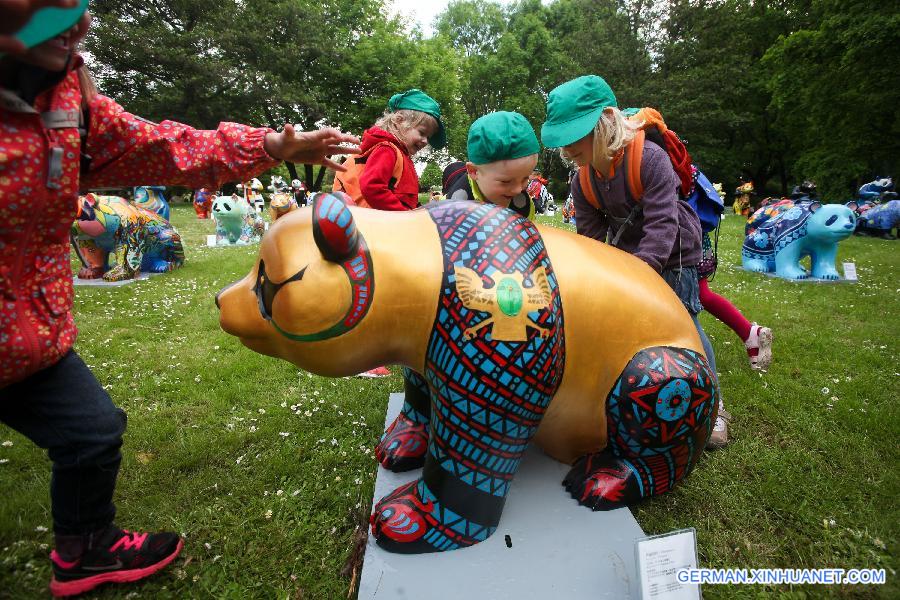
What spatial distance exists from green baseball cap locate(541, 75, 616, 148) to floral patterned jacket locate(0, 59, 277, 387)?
47.0 inches

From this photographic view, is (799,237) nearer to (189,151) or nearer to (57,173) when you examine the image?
(189,151)

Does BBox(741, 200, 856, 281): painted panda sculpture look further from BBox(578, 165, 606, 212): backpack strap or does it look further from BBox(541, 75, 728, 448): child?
BBox(578, 165, 606, 212): backpack strap

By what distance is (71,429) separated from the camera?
165cm

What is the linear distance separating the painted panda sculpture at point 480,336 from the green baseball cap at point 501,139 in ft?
1.12

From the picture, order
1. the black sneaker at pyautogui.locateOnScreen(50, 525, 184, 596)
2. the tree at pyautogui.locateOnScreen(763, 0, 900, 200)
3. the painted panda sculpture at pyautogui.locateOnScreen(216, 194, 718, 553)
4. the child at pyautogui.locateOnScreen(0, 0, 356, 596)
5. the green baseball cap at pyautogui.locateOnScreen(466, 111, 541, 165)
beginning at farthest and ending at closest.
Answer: the tree at pyautogui.locateOnScreen(763, 0, 900, 200) < the green baseball cap at pyautogui.locateOnScreen(466, 111, 541, 165) < the black sneaker at pyautogui.locateOnScreen(50, 525, 184, 596) < the painted panda sculpture at pyautogui.locateOnScreen(216, 194, 718, 553) < the child at pyautogui.locateOnScreen(0, 0, 356, 596)

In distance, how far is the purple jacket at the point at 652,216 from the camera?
2.25m

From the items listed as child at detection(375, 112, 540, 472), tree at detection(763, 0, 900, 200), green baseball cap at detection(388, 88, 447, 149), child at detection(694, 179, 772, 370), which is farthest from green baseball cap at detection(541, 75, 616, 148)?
tree at detection(763, 0, 900, 200)

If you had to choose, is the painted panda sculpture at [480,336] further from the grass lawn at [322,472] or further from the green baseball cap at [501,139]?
the grass lawn at [322,472]

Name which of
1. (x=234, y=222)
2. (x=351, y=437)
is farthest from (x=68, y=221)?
(x=234, y=222)

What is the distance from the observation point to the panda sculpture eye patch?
5.27 feet

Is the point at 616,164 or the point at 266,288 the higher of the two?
the point at 616,164

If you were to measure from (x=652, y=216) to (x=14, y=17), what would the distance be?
2.21 metres

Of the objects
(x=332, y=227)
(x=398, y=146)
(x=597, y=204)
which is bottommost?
(x=332, y=227)

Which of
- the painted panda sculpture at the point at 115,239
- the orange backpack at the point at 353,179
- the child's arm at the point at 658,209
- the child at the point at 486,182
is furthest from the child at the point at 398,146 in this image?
the painted panda sculpture at the point at 115,239
